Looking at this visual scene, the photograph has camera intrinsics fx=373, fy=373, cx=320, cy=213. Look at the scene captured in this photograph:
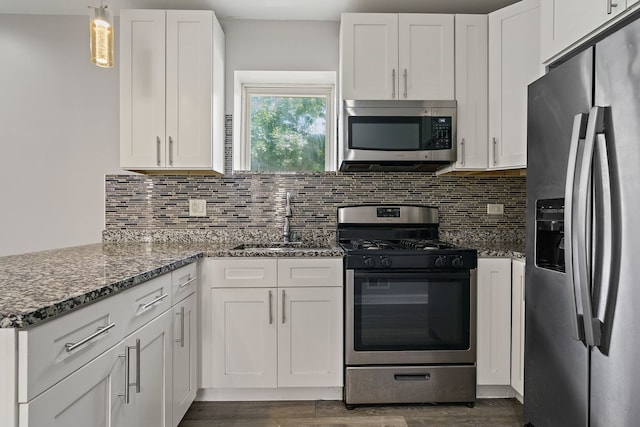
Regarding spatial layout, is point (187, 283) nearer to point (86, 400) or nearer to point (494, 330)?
point (86, 400)

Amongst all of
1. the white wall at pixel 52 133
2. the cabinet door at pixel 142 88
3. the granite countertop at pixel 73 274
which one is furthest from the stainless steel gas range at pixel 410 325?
the white wall at pixel 52 133

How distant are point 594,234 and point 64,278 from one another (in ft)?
5.41

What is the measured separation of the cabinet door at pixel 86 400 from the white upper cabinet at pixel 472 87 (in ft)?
6.98

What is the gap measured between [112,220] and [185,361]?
4.22 ft

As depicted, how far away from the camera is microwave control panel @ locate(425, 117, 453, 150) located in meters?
2.34

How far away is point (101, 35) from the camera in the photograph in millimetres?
1657

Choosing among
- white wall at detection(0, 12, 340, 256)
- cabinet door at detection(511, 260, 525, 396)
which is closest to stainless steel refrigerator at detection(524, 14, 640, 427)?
cabinet door at detection(511, 260, 525, 396)

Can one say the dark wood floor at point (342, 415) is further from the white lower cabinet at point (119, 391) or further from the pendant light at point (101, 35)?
the pendant light at point (101, 35)

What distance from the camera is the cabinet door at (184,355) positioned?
5.58ft

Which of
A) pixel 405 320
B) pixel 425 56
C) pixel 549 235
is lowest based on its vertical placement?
pixel 405 320

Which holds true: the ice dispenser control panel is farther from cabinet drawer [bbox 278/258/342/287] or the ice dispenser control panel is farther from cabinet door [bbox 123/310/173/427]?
cabinet door [bbox 123/310/173/427]

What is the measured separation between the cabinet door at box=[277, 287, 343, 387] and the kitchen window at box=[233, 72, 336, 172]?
1068 millimetres

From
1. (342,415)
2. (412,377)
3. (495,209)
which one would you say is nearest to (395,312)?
(412,377)

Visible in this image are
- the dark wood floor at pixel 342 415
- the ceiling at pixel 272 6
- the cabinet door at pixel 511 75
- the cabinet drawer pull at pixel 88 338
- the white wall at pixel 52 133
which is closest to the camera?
the cabinet drawer pull at pixel 88 338
